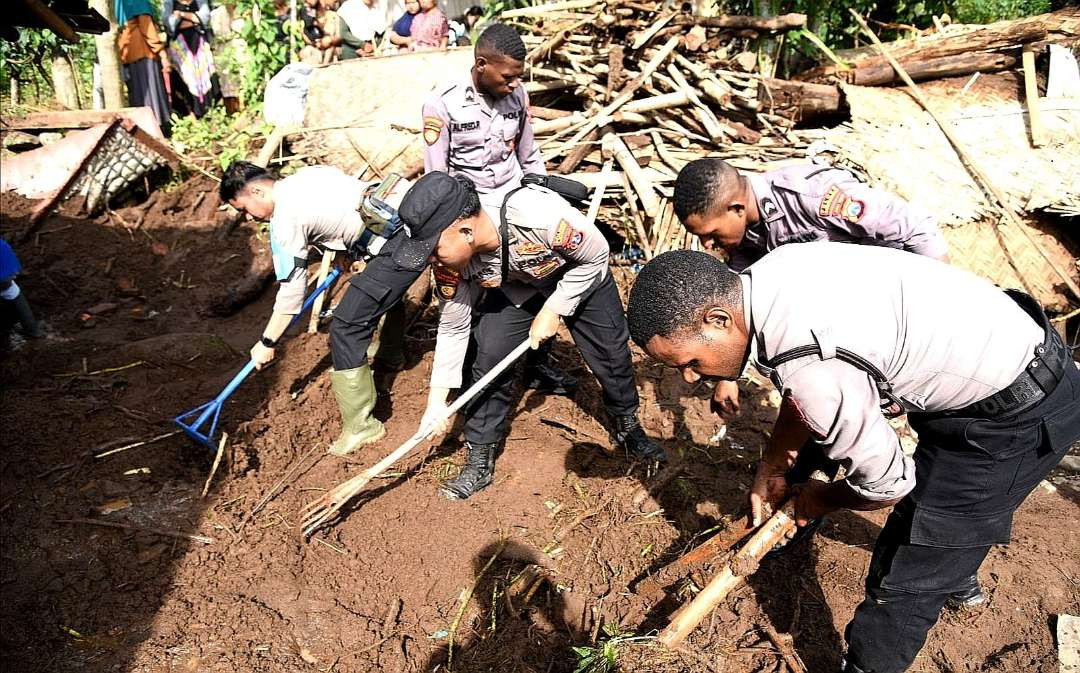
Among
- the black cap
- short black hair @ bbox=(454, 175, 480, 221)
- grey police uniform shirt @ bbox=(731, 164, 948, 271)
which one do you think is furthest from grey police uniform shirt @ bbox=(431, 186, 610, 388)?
grey police uniform shirt @ bbox=(731, 164, 948, 271)

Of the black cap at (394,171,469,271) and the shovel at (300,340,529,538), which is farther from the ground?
the black cap at (394,171,469,271)

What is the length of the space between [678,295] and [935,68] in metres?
5.87

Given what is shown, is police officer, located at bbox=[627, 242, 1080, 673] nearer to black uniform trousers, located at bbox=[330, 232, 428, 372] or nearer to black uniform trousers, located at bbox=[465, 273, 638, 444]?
black uniform trousers, located at bbox=[465, 273, 638, 444]

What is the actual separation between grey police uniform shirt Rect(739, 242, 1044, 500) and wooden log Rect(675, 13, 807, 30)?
4.92 m

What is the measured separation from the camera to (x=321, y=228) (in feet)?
14.2

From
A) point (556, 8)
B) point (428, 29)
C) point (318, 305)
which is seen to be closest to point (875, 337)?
point (318, 305)

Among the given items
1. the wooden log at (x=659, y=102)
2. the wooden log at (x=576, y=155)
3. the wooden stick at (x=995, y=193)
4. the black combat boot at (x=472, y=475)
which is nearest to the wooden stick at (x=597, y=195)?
the wooden log at (x=576, y=155)

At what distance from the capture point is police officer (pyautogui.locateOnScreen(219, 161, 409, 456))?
419 centimetres

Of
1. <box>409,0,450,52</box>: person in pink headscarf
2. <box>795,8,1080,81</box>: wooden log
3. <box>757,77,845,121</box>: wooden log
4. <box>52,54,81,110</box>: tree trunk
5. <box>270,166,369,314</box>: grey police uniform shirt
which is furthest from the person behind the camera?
<box>52,54,81,110</box>: tree trunk

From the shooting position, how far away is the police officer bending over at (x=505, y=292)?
310 cm

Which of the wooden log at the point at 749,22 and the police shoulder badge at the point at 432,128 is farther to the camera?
the wooden log at the point at 749,22

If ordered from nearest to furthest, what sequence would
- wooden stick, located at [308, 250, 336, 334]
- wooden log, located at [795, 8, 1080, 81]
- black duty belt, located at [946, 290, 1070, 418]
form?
black duty belt, located at [946, 290, 1070, 418]
wooden stick, located at [308, 250, 336, 334]
wooden log, located at [795, 8, 1080, 81]

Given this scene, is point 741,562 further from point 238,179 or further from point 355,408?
point 238,179

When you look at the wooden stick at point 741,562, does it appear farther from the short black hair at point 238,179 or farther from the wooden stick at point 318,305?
the wooden stick at point 318,305
